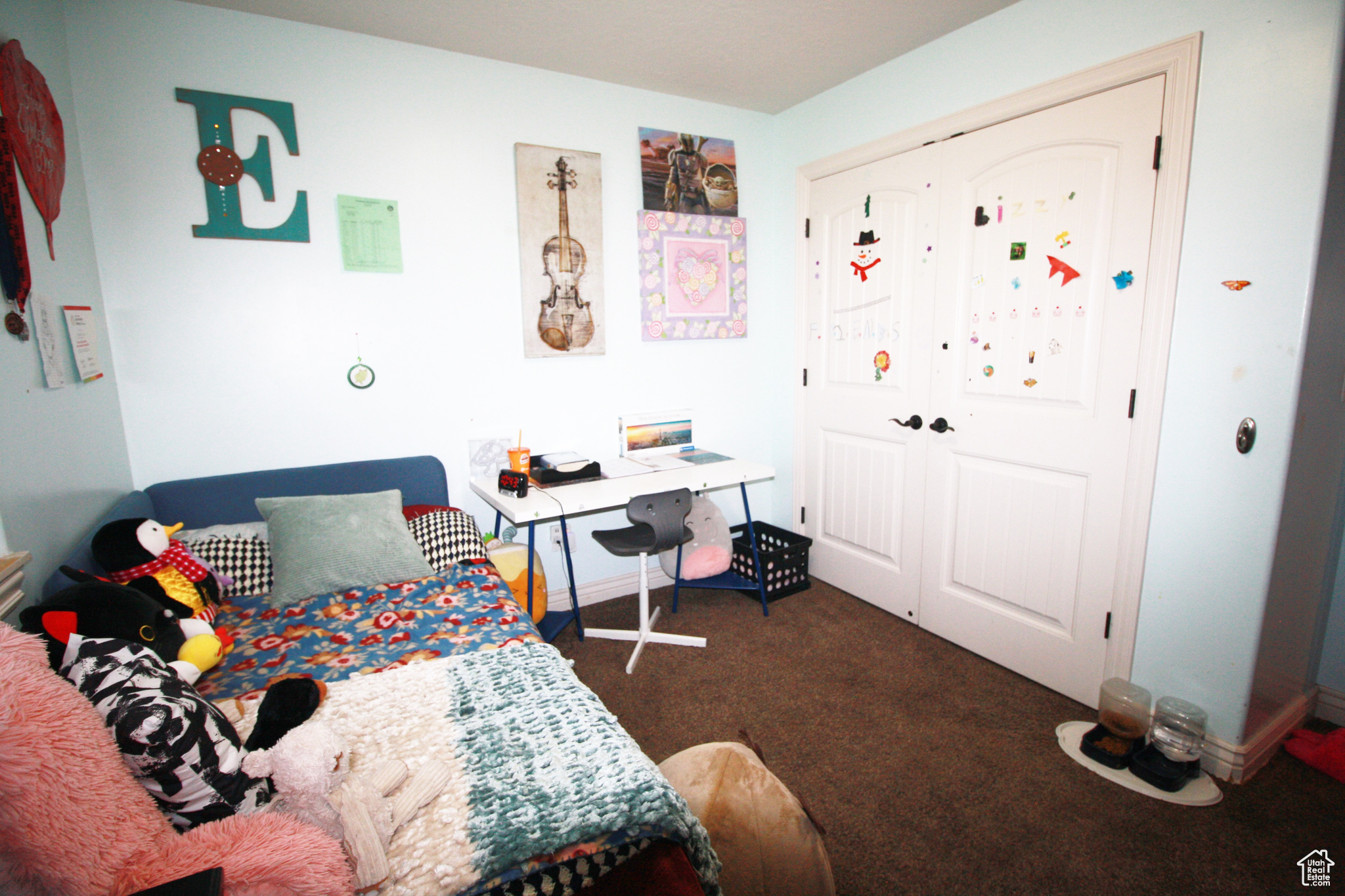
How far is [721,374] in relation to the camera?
3.41 metres

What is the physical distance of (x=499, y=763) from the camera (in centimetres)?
120

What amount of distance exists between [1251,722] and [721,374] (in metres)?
2.49

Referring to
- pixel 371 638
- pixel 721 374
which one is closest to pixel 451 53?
pixel 721 374

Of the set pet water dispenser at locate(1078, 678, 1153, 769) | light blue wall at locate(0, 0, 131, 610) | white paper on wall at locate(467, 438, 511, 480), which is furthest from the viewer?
white paper on wall at locate(467, 438, 511, 480)

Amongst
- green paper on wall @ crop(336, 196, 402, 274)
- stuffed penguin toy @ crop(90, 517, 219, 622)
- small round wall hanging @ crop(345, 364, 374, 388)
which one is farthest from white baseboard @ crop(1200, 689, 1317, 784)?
green paper on wall @ crop(336, 196, 402, 274)

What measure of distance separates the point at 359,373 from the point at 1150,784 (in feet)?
10.3

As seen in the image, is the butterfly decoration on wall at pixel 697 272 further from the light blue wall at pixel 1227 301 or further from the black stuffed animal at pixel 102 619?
the black stuffed animal at pixel 102 619

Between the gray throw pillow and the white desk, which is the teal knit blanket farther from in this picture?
the white desk

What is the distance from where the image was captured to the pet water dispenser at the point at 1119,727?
76.1 inches

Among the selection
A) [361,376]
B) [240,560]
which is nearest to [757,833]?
[240,560]

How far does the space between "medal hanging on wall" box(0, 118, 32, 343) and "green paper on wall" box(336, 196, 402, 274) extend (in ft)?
3.16

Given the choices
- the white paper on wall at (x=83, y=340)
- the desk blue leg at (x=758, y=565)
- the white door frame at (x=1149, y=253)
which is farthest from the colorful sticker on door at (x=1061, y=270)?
the white paper on wall at (x=83, y=340)

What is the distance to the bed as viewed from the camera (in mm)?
1021

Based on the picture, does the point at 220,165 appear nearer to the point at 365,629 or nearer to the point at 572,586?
the point at 365,629
